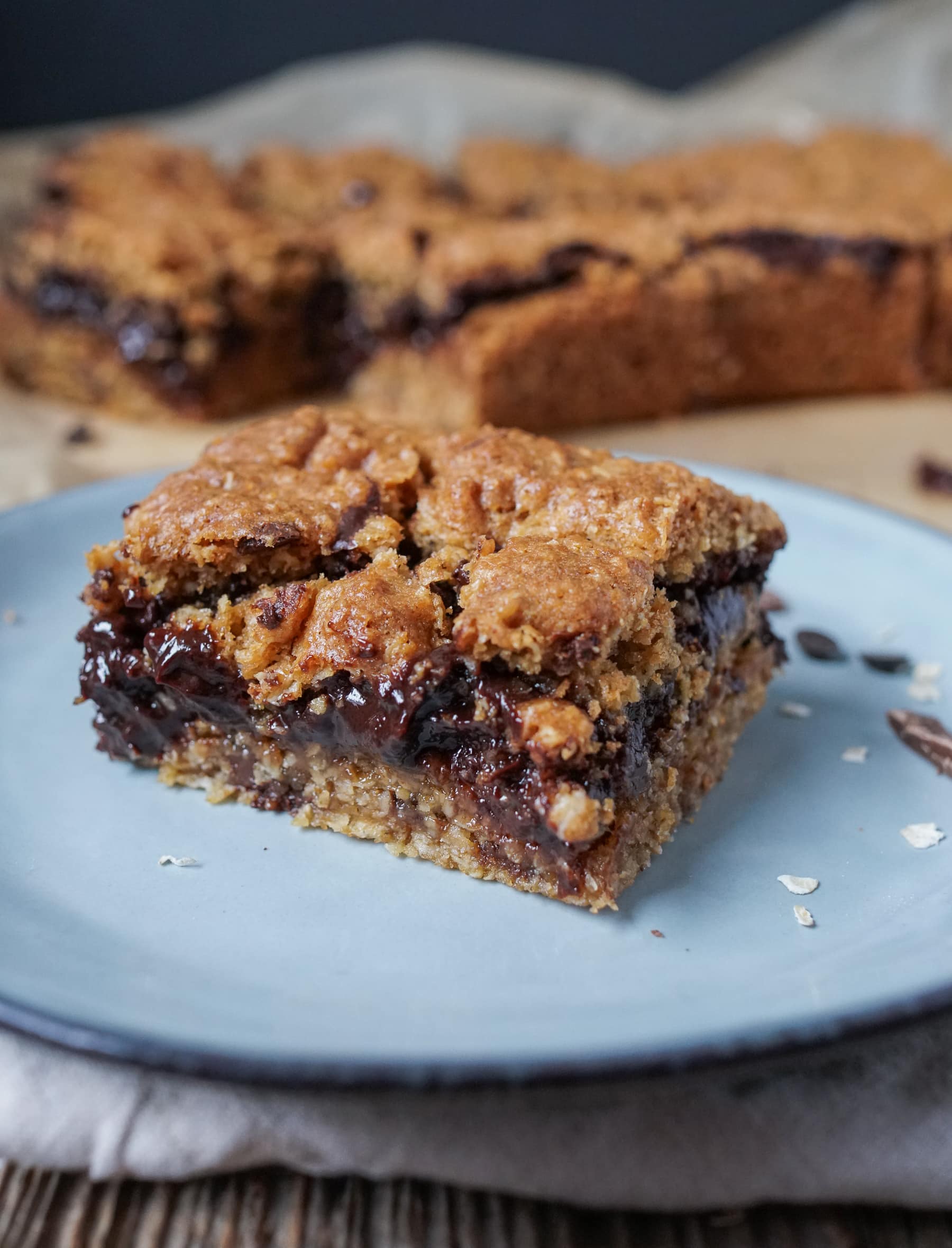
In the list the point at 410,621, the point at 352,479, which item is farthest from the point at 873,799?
the point at 352,479

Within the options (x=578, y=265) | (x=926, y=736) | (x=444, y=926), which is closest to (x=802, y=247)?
(x=578, y=265)

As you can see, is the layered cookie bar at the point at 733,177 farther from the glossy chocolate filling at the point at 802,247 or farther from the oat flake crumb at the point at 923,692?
the oat flake crumb at the point at 923,692

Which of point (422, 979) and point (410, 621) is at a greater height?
point (410, 621)

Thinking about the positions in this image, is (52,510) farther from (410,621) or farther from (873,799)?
(873,799)

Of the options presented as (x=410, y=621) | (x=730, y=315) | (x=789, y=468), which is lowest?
(x=789, y=468)

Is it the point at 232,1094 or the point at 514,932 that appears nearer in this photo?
the point at 232,1094

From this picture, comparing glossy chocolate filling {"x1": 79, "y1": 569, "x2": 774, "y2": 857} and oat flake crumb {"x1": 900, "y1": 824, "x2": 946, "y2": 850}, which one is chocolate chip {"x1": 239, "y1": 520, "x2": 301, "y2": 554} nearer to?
glossy chocolate filling {"x1": 79, "y1": 569, "x2": 774, "y2": 857}
